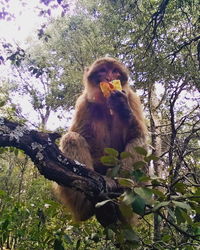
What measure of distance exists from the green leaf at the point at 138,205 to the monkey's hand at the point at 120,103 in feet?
6.25

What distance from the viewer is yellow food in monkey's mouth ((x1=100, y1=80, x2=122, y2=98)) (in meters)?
3.61

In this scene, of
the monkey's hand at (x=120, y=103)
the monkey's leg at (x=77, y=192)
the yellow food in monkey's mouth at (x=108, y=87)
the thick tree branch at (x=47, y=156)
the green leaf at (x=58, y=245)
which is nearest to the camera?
the thick tree branch at (x=47, y=156)

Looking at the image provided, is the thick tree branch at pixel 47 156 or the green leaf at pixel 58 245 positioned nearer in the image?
the thick tree branch at pixel 47 156

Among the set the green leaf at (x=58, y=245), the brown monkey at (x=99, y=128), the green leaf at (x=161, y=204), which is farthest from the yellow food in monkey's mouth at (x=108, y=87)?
the green leaf at (x=161, y=204)

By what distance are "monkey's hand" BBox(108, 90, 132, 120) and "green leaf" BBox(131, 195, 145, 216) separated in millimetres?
1904

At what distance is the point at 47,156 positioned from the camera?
212cm

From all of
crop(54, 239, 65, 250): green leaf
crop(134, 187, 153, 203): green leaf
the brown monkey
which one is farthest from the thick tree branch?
the brown monkey

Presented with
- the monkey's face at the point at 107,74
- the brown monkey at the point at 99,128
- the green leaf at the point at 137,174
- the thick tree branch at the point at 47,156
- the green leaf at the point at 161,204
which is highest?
the monkey's face at the point at 107,74

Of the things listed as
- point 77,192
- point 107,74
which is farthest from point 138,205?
point 107,74

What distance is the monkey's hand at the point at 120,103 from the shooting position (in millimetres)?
3371

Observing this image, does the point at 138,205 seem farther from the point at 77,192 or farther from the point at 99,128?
the point at 99,128

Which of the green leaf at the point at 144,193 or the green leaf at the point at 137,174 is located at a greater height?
the green leaf at the point at 137,174

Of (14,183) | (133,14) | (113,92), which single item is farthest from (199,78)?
(14,183)

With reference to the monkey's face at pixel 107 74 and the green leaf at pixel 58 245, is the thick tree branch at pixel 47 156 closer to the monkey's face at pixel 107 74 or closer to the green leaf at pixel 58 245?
the green leaf at pixel 58 245
